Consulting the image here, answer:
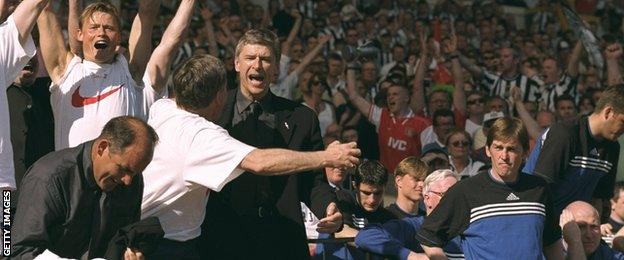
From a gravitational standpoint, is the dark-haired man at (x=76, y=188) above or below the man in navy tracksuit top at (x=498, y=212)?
above

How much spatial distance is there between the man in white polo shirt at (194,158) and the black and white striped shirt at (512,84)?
929 centimetres

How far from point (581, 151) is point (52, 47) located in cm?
338

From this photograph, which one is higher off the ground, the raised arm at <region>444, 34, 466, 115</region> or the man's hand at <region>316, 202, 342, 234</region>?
the man's hand at <region>316, 202, 342, 234</region>

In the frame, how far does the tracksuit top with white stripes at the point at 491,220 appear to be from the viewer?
788 centimetres

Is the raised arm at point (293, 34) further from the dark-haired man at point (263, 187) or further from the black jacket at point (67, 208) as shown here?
the black jacket at point (67, 208)

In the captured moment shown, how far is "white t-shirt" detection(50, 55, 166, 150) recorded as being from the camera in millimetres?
7613

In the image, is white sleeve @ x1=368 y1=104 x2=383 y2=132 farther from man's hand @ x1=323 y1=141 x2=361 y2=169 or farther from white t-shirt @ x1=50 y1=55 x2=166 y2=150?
man's hand @ x1=323 y1=141 x2=361 y2=169

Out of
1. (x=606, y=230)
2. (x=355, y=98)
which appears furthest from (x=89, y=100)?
(x=355, y=98)

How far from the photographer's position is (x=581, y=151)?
8.73m

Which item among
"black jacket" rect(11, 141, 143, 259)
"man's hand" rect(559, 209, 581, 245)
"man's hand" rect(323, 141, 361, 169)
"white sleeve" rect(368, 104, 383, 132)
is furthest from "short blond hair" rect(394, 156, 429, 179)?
"white sleeve" rect(368, 104, 383, 132)

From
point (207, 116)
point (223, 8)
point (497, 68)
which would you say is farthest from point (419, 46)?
point (207, 116)

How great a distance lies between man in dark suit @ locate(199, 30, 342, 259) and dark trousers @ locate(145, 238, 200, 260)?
350 mm

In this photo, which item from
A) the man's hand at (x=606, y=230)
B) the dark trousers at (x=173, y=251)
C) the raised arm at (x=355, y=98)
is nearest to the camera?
the dark trousers at (x=173, y=251)

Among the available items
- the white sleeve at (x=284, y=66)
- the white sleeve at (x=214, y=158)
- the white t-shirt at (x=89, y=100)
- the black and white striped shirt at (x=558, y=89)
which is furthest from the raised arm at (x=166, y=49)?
the black and white striped shirt at (x=558, y=89)
